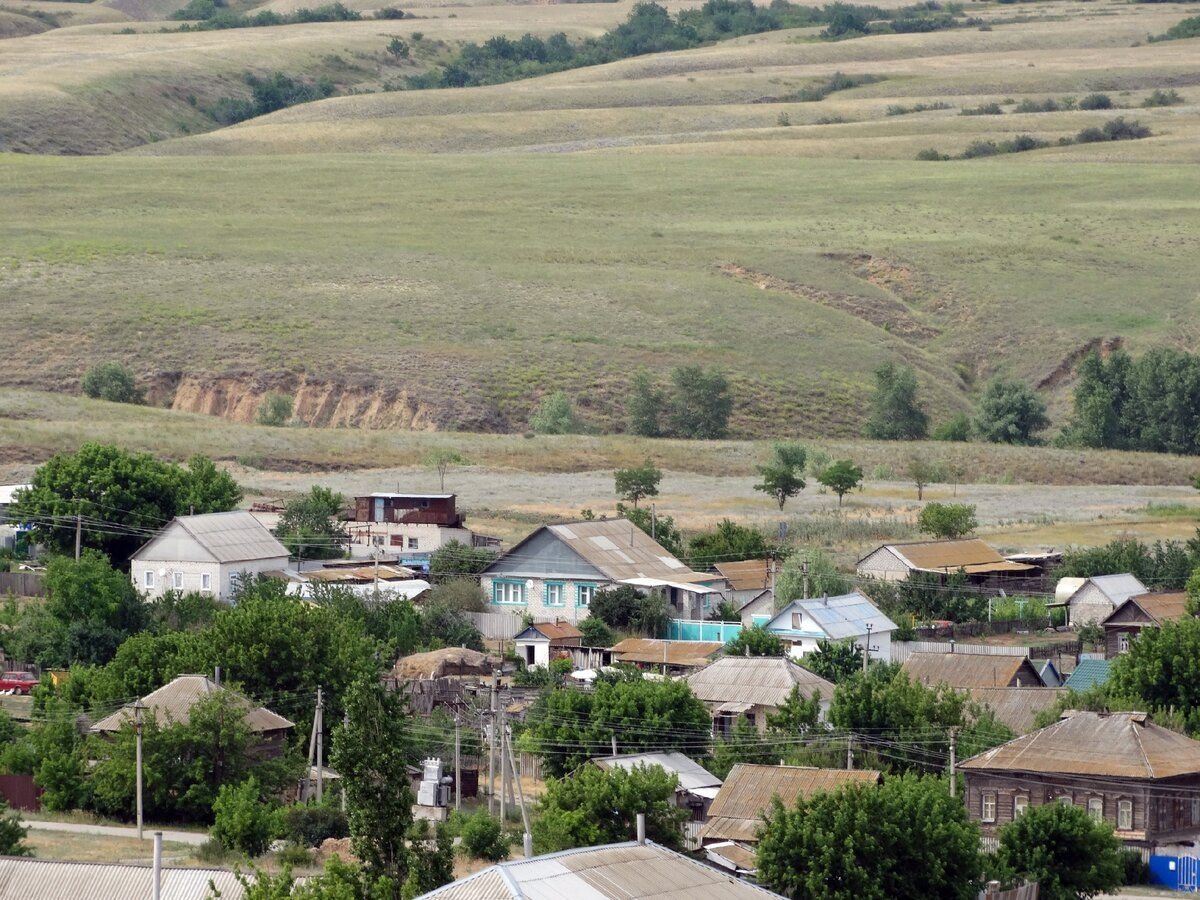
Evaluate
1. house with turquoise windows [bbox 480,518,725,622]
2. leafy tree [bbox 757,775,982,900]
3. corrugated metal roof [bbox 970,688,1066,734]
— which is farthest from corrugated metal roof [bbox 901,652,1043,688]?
leafy tree [bbox 757,775,982,900]

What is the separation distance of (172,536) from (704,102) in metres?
142

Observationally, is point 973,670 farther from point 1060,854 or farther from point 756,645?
point 1060,854

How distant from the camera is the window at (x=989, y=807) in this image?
3903 centimetres

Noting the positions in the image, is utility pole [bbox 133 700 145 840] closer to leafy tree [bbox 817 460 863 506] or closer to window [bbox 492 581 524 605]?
window [bbox 492 581 524 605]

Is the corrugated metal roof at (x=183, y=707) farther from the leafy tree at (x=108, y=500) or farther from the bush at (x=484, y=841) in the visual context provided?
the leafy tree at (x=108, y=500)

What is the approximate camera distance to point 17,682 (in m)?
48.9

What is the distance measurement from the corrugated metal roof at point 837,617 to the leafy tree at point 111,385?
169 ft

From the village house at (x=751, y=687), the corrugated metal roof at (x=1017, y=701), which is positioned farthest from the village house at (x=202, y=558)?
the corrugated metal roof at (x=1017, y=701)

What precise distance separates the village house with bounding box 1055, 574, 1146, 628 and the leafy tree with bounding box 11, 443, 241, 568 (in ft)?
72.9

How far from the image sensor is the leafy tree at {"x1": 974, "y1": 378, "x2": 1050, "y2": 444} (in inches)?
4045

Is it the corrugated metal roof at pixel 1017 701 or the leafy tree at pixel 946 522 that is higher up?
the leafy tree at pixel 946 522

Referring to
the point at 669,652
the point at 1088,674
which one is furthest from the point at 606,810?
the point at 1088,674

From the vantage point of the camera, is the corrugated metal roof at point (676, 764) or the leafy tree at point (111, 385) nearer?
the corrugated metal roof at point (676, 764)

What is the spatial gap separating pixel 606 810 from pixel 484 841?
2.26 meters
